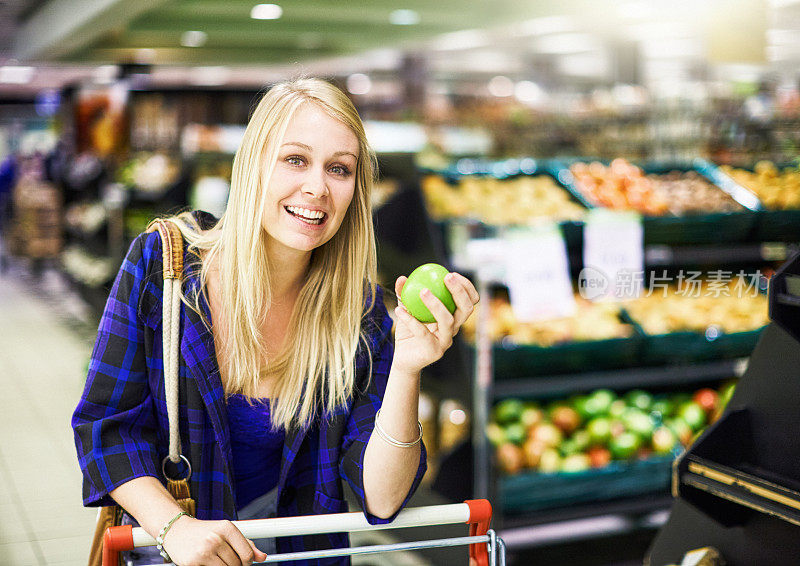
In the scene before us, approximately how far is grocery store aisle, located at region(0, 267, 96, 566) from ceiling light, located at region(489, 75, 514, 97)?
1036cm

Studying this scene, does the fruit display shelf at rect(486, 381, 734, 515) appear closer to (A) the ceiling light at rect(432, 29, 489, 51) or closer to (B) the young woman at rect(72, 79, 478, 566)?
(B) the young woman at rect(72, 79, 478, 566)

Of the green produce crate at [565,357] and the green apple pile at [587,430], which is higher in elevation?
the green produce crate at [565,357]

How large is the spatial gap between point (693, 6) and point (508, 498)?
16.4ft

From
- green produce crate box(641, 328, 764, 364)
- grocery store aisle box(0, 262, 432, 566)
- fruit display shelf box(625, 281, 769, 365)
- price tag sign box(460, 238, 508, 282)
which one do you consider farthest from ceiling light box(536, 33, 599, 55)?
price tag sign box(460, 238, 508, 282)

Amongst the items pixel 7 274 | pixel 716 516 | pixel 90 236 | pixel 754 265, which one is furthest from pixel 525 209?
pixel 7 274

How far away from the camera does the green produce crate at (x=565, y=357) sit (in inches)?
137

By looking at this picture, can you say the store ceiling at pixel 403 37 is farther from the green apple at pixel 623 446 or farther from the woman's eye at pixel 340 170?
the woman's eye at pixel 340 170

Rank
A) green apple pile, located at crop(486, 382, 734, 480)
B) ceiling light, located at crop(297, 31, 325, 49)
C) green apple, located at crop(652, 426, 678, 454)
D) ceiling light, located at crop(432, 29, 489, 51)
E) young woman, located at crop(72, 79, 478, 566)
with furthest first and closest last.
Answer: ceiling light, located at crop(432, 29, 489, 51)
ceiling light, located at crop(297, 31, 325, 49)
green apple, located at crop(652, 426, 678, 454)
green apple pile, located at crop(486, 382, 734, 480)
young woman, located at crop(72, 79, 478, 566)

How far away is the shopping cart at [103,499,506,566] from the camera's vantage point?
1.34 meters

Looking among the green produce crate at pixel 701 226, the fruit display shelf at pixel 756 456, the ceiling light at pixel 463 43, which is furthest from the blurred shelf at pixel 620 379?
the ceiling light at pixel 463 43

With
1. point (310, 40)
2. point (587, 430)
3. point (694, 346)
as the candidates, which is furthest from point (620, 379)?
point (310, 40)

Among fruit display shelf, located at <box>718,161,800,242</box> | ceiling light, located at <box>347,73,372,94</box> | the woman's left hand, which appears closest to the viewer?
the woman's left hand

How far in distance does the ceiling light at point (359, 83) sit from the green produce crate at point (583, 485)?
14061 millimetres

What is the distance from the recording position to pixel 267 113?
1.50 metres
